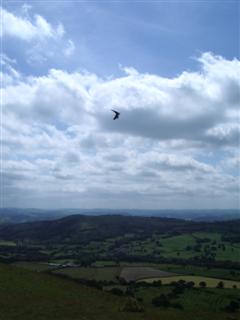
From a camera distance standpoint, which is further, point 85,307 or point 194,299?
point 194,299

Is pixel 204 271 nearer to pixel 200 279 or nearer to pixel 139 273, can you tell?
pixel 200 279

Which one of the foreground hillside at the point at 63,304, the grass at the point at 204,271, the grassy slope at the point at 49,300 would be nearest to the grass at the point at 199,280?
the grass at the point at 204,271

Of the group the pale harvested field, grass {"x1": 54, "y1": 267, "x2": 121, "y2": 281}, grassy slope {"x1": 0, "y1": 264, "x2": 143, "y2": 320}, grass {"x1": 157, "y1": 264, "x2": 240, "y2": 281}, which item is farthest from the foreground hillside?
grass {"x1": 157, "y1": 264, "x2": 240, "y2": 281}

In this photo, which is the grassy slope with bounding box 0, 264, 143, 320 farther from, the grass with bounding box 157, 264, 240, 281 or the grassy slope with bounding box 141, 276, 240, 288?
the grass with bounding box 157, 264, 240, 281

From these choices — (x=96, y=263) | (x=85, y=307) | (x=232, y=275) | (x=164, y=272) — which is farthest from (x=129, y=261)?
(x=85, y=307)

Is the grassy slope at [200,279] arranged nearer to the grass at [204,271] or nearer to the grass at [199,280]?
the grass at [199,280]

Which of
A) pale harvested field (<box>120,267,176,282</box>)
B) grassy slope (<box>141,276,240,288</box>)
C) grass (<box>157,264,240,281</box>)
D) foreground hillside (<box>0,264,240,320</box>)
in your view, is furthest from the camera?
grass (<box>157,264,240,281</box>)

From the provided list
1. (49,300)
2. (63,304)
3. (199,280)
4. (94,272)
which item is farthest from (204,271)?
(63,304)

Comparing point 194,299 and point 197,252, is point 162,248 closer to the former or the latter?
point 197,252
